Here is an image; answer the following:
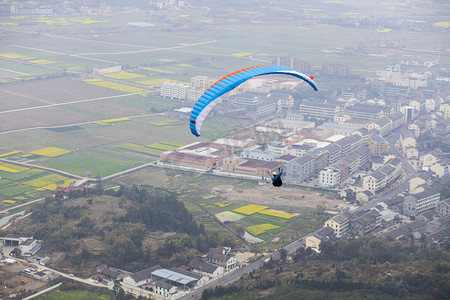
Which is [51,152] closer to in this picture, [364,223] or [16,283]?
[16,283]

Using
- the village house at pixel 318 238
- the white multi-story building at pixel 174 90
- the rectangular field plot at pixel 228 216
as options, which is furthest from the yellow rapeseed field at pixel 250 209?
the white multi-story building at pixel 174 90

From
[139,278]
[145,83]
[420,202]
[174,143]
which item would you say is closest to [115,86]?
[145,83]

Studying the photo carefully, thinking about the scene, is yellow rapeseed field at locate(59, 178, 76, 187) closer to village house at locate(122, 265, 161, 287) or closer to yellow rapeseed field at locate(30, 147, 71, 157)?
yellow rapeseed field at locate(30, 147, 71, 157)

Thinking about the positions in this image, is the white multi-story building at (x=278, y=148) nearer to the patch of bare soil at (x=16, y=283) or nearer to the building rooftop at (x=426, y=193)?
the building rooftop at (x=426, y=193)

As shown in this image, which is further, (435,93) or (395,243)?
(435,93)

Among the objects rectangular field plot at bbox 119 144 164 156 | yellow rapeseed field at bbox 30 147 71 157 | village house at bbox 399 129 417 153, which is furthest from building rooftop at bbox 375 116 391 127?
yellow rapeseed field at bbox 30 147 71 157

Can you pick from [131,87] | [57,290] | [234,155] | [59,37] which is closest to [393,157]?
[234,155]

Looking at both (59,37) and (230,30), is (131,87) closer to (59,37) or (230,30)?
(59,37)
